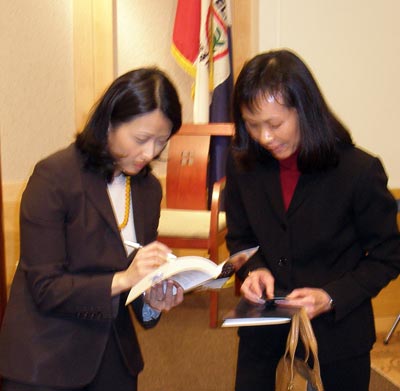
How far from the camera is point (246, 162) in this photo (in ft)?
4.97

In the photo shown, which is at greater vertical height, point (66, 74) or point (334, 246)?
point (66, 74)

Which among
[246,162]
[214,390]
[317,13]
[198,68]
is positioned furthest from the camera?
[198,68]

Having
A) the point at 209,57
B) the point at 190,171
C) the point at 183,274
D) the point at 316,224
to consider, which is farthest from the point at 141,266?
the point at 209,57

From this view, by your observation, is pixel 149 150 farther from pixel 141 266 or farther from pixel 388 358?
pixel 388 358

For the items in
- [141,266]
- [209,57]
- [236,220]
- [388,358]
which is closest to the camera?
[141,266]

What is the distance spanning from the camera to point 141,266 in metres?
1.18

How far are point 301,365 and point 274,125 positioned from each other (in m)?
0.54

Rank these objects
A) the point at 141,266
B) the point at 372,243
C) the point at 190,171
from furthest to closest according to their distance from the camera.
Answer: the point at 190,171 → the point at 372,243 → the point at 141,266

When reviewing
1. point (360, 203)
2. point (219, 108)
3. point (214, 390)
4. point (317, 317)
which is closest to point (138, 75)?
point (360, 203)

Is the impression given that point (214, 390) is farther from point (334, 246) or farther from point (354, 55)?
point (354, 55)

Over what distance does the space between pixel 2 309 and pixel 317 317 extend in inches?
32.0

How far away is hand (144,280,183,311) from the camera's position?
1379mm

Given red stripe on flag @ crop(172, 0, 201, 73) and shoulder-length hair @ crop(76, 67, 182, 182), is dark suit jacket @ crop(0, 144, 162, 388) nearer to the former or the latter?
shoulder-length hair @ crop(76, 67, 182, 182)

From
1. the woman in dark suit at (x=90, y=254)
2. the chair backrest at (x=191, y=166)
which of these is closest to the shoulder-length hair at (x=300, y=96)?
the woman in dark suit at (x=90, y=254)
